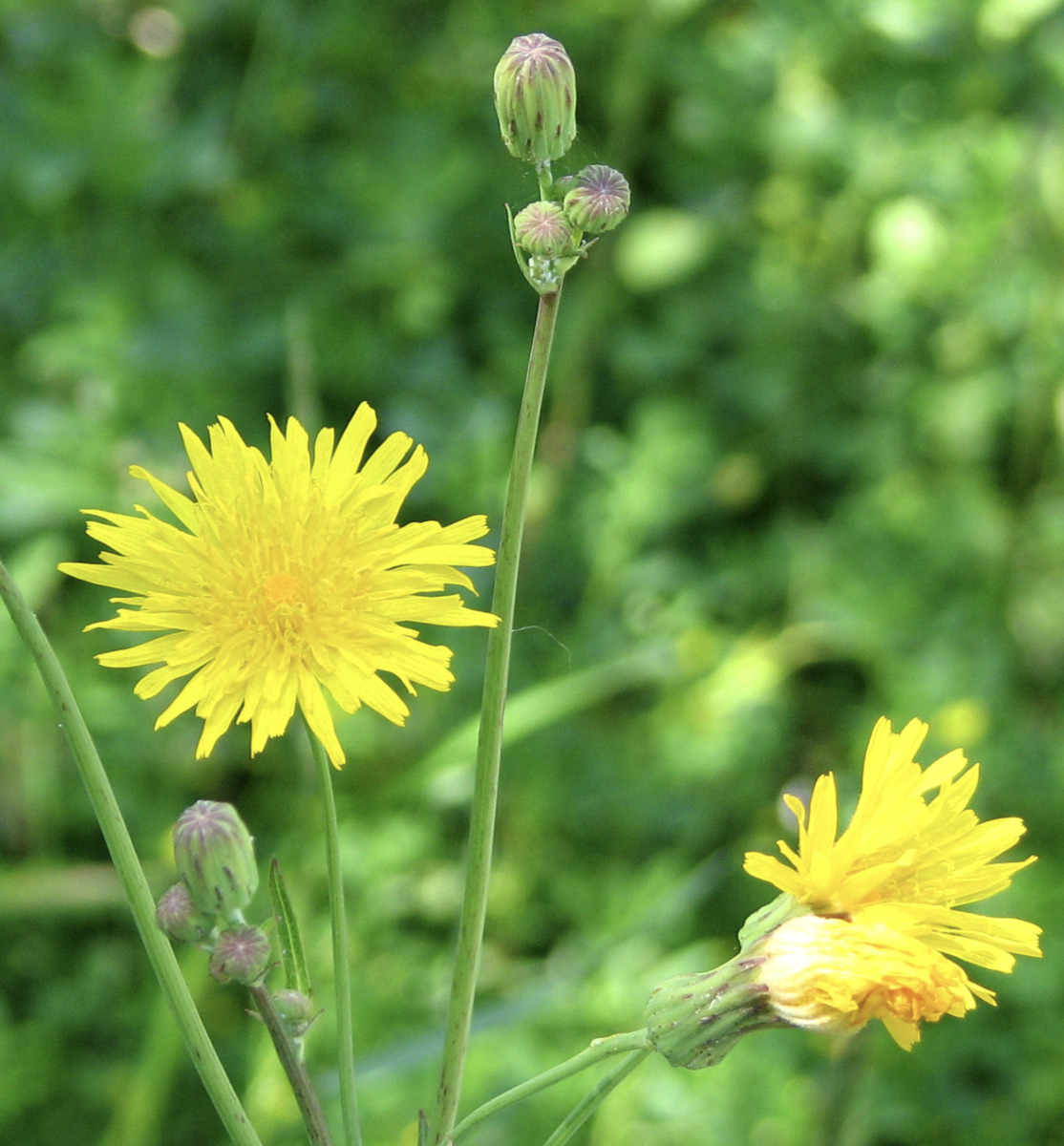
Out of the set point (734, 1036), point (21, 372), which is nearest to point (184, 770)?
point (21, 372)

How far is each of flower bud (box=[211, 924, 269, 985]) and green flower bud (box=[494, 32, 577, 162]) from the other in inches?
26.5

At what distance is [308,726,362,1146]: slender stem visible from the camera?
3.42 ft

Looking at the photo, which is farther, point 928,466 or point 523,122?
point 928,466

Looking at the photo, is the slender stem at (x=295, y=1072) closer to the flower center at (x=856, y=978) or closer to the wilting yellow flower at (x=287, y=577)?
the wilting yellow flower at (x=287, y=577)

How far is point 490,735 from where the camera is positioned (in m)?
1.06

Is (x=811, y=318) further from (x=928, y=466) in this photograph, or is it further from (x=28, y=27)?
(x=28, y=27)

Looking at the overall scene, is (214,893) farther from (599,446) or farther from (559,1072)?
(599,446)

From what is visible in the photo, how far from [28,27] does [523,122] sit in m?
3.09

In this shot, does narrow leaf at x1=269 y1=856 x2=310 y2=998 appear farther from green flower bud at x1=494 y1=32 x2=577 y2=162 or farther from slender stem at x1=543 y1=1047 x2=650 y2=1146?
green flower bud at x1=494 y1=32 x2=577 y2=162

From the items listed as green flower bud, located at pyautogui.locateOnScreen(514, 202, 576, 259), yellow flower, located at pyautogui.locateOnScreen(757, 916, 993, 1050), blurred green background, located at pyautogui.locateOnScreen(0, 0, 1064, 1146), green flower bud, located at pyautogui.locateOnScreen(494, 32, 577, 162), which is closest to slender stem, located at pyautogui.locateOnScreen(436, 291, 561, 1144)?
green flower bud, located at pyautogui.locateOnScreen(514, 202, 576, 259)

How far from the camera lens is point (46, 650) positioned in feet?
3.25

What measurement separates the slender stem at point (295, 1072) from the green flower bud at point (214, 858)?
0.27 feet

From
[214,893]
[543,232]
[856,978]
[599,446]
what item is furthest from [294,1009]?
[599,446]

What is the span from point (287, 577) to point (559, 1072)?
0.48 metres
